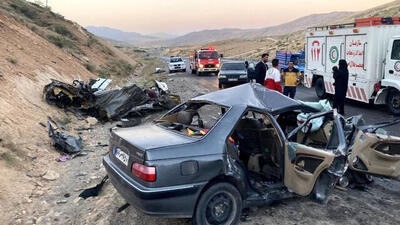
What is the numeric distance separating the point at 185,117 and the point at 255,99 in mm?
1091

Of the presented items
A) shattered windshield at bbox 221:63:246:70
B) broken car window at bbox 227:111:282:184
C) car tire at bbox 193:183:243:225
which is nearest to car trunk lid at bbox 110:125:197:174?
car tire at bbox 193:183:243:225

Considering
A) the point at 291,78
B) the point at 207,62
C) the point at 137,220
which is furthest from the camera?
the point at 207,62

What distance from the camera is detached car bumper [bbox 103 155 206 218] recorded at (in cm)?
392

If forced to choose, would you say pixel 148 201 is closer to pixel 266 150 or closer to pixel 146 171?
pixel 146 171

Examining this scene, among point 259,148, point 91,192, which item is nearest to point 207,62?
point 91,192

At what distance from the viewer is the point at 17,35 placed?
18.2 metres

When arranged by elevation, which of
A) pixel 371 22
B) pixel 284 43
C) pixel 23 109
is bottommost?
pixel 284 43

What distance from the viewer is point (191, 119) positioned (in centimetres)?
540

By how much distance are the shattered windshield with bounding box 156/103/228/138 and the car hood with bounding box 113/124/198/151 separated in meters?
0.17

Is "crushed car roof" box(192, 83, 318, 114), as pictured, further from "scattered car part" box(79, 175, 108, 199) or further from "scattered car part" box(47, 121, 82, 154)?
"scattered car part" box(47, 121, 82, 154)

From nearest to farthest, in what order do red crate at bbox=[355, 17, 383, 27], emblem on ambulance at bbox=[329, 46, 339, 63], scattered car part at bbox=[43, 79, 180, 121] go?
red crate at bbox=[355, 17, 383, 27] < scattered car part at bbox=[43, 79, 180, 121] < emblem on ambulance at bbox=[329, 46, 339, 63]

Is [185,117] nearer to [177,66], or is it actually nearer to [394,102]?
[394,102]

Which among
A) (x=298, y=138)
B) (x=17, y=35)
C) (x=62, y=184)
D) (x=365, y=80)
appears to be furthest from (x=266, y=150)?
(x=17, y=35)

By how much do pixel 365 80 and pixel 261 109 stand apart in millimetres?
8414
